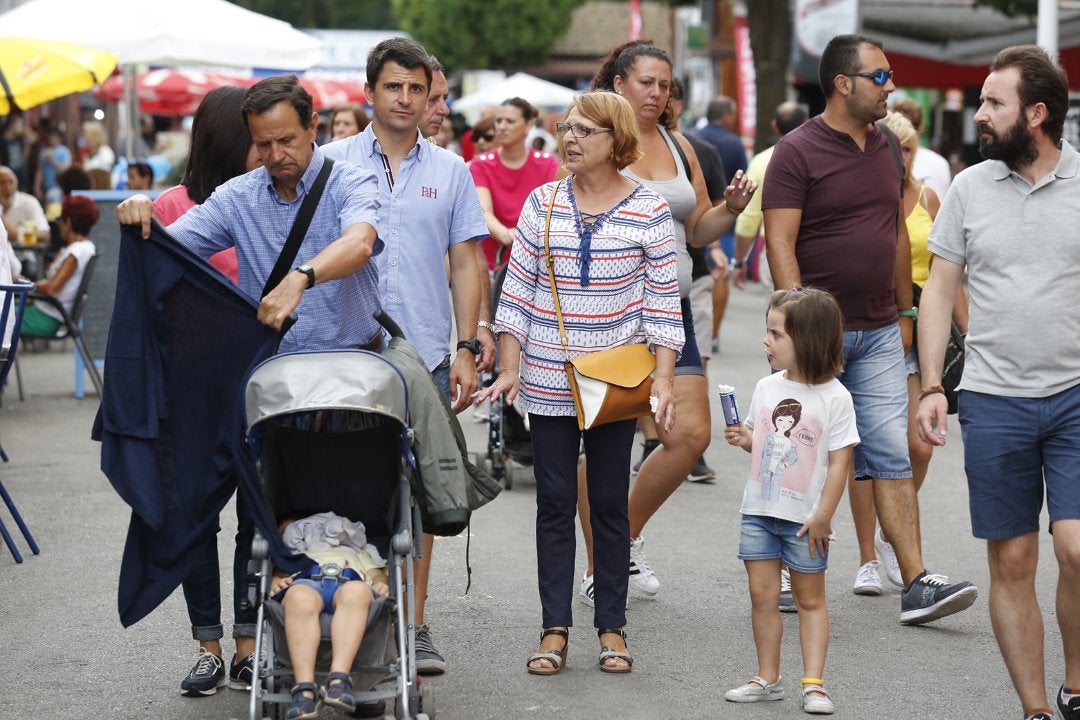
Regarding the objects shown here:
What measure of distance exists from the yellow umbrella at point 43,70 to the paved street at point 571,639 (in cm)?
329

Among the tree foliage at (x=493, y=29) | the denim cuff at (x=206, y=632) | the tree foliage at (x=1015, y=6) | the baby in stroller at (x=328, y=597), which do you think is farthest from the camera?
the tree foliage at (x=493, y=29)

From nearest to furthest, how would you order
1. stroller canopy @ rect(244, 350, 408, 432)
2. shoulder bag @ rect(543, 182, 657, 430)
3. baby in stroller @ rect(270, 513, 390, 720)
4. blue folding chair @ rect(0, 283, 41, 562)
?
baby in stroller @ rect(270, 513, 390, 720)
stroller canopy @ rect(244, 350, 408, 432)
shoulder bag @ rect(543, 182, 657, 430)
blue folding chair @ rect(0, 283, 41, 562)

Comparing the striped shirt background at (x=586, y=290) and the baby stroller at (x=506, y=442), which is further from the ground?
the striped shirt background at (x=586, y=290)

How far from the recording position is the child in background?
207 inches

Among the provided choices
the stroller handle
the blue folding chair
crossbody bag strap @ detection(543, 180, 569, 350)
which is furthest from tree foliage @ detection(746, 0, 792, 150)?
the stroller handle

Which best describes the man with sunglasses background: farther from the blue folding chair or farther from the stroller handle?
the blue folding chair

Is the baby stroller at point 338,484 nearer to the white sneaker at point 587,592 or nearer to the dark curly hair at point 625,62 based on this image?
the white sneaker at point 587,592

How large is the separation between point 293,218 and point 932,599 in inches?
115

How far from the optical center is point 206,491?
199 inches

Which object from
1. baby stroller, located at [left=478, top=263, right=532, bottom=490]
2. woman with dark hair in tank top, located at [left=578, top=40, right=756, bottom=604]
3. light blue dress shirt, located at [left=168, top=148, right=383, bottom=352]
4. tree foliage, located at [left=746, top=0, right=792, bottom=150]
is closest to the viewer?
light blue dress shirt, located at [left=168, top=148, right=383, bottom=352]

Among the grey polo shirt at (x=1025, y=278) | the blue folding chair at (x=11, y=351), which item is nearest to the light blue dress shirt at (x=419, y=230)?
the grey polo shirt at (x=1025, y=278)

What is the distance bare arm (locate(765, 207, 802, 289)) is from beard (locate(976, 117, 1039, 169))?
1446 millimetres

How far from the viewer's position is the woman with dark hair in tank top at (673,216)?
21.1 feet

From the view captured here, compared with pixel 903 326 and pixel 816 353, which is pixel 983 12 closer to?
pixel 903 326
